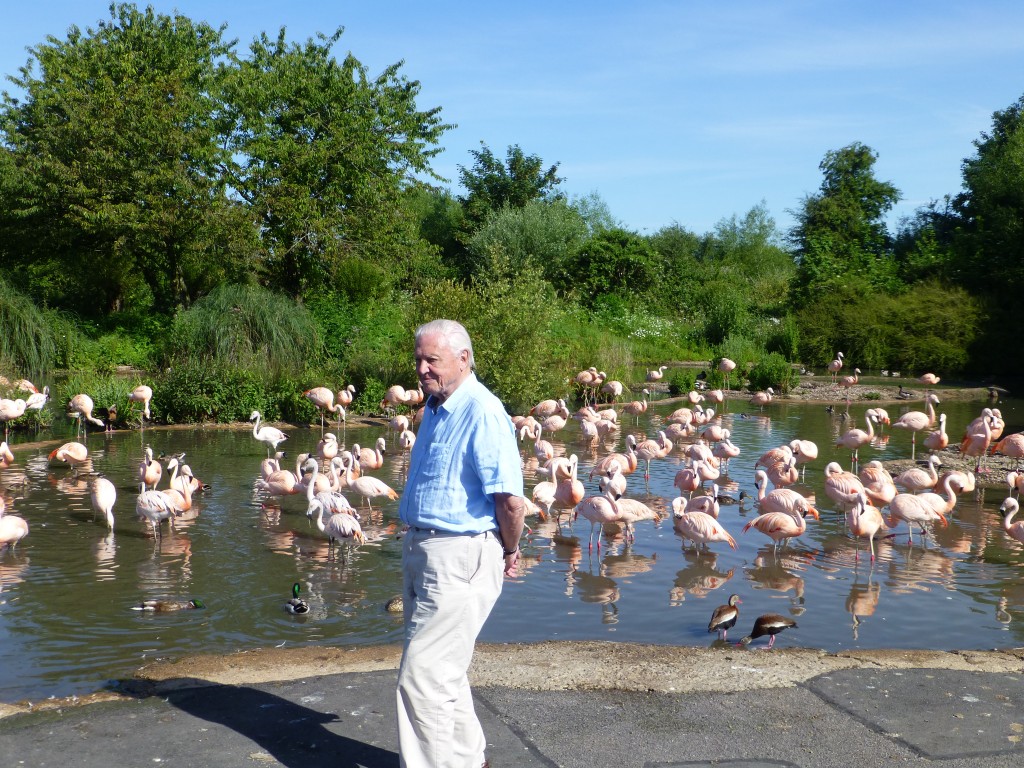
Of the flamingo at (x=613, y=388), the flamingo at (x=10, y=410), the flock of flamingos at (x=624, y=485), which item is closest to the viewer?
the flock of flamingos at (x=624, y=485)

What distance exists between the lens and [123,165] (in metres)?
24.7

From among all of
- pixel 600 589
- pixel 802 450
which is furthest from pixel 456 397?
pixel 802 450

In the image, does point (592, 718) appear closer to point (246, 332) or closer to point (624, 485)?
point (624, 485)

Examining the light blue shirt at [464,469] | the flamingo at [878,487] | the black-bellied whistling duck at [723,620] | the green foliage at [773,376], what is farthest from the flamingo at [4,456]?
the green foliage at [773,376]

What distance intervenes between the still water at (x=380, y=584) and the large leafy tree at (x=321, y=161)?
1501 cm

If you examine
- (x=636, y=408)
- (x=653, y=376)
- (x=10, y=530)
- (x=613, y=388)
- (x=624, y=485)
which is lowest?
(x=10, y=530)

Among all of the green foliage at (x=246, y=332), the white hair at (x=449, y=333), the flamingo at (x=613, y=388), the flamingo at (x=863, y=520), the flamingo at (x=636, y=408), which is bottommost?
the flamingo at (x=863, y=520)

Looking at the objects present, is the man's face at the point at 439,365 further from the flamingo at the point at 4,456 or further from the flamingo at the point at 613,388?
the flamingo at the point at 613,388

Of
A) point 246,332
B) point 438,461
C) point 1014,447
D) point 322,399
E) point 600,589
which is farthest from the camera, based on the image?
point 246,332

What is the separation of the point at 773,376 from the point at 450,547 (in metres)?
23.7

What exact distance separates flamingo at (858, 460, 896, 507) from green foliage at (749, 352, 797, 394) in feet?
49.1

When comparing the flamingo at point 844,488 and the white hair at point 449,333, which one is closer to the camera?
the white hair at point 449,333

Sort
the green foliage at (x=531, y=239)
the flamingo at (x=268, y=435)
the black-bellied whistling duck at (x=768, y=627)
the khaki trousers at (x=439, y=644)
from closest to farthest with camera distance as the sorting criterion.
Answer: the khaki trousers at (x=439, y=644)
the black-bellied whistling duck at (x=768, y=627)
the flamingo at (x=268, y=435)
the green foliage at (x=531, y=239)

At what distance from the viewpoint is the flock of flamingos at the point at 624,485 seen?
9562 mm
